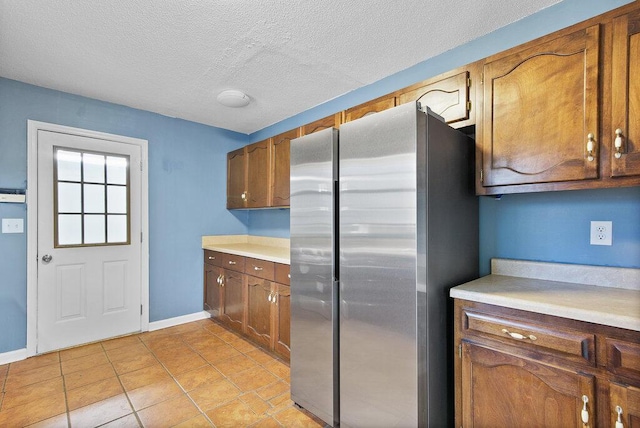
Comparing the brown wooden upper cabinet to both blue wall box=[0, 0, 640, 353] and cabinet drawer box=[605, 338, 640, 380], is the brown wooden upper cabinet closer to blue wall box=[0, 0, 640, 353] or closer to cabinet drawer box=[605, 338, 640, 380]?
blue wall box=[0, 0, 640, 353]

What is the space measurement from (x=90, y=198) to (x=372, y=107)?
278 centimetres

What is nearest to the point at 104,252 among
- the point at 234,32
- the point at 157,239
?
the point at 157,239

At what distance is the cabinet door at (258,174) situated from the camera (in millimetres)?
3252

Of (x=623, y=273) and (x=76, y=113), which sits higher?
(x=76, y=113)

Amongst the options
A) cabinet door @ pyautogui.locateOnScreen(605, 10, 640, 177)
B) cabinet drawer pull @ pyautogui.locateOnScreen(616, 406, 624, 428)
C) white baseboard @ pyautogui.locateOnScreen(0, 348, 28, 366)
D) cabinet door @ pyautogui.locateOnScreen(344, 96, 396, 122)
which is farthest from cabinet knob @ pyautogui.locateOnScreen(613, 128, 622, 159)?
white baseboard @ pyautogui.locateOnScreen(0, 348, 28, 366)

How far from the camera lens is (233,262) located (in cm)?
321

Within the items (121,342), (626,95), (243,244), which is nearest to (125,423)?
(121,342)

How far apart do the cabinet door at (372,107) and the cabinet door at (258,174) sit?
1.14 m

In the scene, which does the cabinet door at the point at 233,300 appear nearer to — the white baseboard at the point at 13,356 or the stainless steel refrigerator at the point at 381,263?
the stainless steel refrigerator at the point at 381,263

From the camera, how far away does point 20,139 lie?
2.63 metres

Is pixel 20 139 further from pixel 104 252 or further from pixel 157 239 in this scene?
pixel 157 239

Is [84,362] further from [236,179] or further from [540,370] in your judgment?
[540,370]

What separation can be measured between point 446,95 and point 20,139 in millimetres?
3426

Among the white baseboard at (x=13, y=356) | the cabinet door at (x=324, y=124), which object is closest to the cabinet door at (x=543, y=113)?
the cabinet door at (x=324, y=124)
